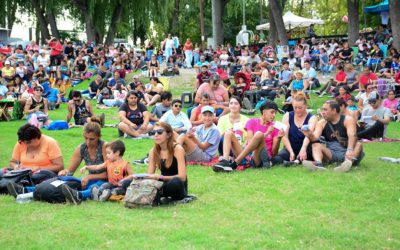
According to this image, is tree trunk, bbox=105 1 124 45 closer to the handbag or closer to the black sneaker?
the black sneaker

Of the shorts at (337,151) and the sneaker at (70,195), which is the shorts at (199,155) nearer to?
the shorts at (337,151)

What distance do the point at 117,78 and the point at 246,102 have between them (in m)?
7.14

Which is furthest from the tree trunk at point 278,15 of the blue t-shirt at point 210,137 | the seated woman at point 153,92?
the blue t-shirt at point 210,137

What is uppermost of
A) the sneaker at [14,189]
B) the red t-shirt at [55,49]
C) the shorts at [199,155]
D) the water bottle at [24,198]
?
the red t-shirt at [55,49]

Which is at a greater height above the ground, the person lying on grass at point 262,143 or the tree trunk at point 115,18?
the tree trunk at point 115,18

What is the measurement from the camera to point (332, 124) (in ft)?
36.0

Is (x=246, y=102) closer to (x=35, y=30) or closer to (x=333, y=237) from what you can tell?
(x=333, y=237)

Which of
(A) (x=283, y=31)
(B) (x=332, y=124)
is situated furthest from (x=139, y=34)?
(B) (x=332, y=124)

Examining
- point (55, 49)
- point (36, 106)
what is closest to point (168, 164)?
point (36, 106)

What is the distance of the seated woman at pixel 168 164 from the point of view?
332 inches

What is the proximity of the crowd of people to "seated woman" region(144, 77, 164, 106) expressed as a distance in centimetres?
6

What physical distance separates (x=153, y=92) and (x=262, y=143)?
11719mm

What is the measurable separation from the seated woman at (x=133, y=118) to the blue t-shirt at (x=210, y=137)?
4028 millimetres

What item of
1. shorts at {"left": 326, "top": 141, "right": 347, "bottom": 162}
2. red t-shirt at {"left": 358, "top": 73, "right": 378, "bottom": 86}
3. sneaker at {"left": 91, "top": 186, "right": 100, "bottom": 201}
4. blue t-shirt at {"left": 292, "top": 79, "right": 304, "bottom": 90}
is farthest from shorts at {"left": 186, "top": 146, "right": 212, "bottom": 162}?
red t-shirt at {"left": 358, "top": 73, "right": 378, "bottom": 86}
